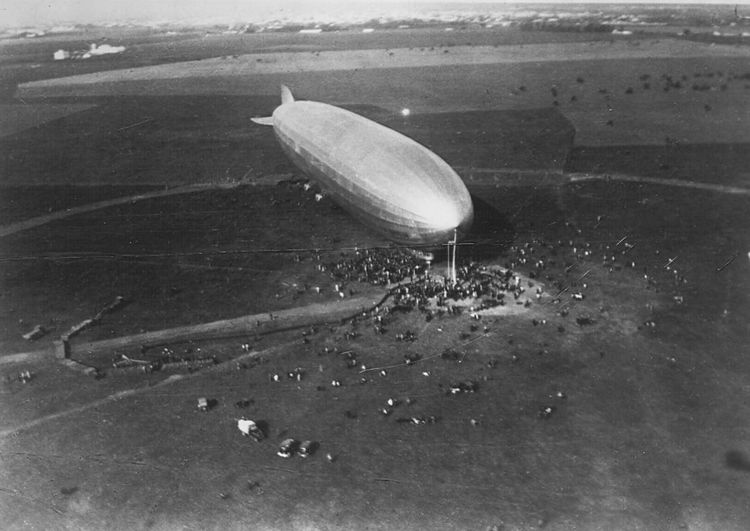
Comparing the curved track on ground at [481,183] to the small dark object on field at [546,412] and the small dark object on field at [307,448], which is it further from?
the small dark object on field at [307,448]

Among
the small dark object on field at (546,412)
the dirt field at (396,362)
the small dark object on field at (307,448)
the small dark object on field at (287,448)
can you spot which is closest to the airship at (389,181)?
the dirt field at (396,362)

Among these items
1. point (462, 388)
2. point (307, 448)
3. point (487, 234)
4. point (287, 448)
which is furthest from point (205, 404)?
point (487, 234)

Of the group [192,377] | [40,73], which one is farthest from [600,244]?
[40,73]

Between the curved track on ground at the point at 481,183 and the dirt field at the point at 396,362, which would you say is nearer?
the dirt field at the point at 396,362

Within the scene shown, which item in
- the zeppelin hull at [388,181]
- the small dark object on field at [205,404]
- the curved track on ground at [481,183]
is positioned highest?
the zeppelin hull at [388,181]

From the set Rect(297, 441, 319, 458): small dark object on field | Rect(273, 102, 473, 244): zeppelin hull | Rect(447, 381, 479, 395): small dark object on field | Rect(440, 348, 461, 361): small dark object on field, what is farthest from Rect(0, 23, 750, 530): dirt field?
Rect(273, 102, 473, 244): zeppelin hull
